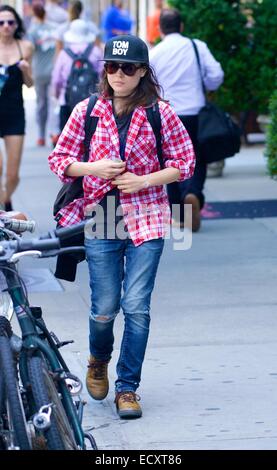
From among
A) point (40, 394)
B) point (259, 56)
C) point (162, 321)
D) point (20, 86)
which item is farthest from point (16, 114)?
point (40, 394)

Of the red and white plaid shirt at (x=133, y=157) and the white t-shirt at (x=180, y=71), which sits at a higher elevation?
the red and white plaid shirt at (x=133, y=157)

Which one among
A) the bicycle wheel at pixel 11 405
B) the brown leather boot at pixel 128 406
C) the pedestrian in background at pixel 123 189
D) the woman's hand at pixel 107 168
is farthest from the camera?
the brown leather boot at pixel 128 406

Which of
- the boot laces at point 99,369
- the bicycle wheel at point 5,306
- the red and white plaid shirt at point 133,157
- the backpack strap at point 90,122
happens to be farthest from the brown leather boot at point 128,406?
the backpack strap at point 90,122

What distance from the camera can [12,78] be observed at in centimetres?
1059

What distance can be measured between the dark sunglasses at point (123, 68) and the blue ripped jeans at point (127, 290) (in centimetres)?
77

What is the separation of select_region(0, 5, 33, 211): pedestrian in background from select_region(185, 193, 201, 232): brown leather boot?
58.6 inches

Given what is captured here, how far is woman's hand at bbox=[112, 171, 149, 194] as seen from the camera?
222 inches

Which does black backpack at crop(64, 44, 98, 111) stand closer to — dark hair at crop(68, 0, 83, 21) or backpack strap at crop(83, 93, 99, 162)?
dark hair at crop(68, 0, 83, 21)

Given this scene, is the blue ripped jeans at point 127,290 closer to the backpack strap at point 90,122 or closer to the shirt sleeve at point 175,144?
the shirt sleeve at point 175,144

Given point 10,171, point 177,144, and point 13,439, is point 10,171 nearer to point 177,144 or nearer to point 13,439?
point 177,144

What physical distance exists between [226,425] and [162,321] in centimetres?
209

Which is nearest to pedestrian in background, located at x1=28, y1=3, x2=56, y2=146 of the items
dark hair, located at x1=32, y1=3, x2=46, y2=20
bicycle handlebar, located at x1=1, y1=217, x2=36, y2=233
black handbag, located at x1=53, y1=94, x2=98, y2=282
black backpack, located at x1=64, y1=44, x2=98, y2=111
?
dark hair, located at x1=32, y1=3, x2=46, y2=20

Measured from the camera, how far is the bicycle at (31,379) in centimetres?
428

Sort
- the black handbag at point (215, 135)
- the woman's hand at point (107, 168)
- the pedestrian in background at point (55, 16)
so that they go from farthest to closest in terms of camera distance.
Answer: the pedestrian in background at point (55, 16) → the black handbag at point (215, 135) → the woman's hand at point (107, 168)
